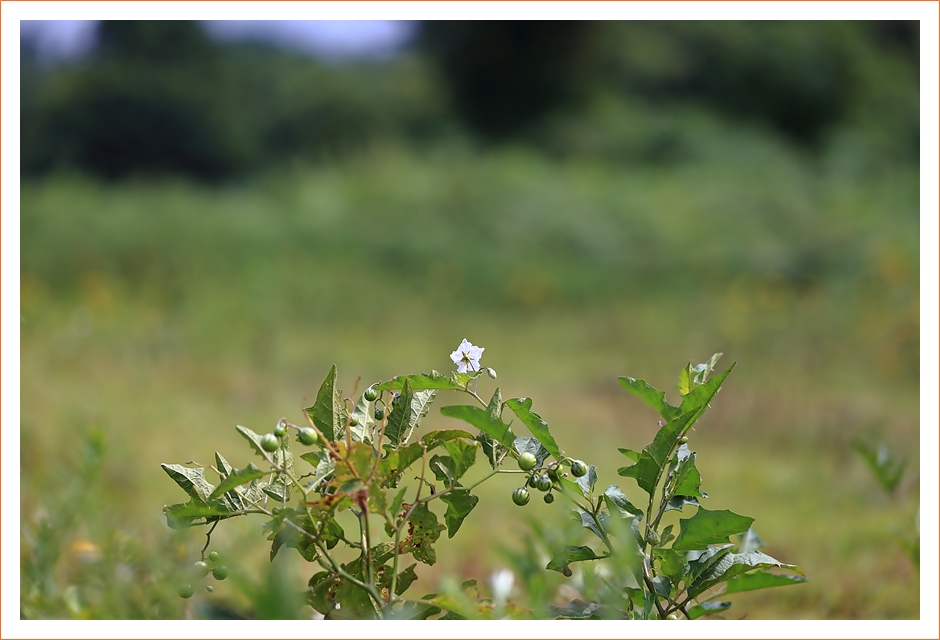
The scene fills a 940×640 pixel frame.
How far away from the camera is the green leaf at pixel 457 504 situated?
2.57 feet

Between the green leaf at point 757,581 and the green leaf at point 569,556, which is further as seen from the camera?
the green leaf at point 569,556

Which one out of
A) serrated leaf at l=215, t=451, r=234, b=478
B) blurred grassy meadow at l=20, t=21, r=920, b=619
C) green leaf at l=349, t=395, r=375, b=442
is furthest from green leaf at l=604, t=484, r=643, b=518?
blurred grassy meadow at l=20, t=21, r=920, b=619

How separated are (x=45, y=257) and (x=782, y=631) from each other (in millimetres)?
6461

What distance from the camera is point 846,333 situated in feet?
17.5

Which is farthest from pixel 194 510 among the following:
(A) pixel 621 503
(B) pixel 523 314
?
(B) pixel 523 314

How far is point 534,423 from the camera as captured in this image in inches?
29.9

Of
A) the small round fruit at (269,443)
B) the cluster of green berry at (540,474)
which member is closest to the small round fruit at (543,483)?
the cluster of green berry at (540,474)

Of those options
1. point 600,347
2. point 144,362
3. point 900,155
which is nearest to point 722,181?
point 900,155

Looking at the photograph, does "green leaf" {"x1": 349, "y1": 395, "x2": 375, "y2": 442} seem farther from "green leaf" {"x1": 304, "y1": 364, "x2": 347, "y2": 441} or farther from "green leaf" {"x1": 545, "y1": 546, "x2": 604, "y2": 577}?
"green leaf" {"x1": 545, "y1": 546, "x2": 604, "y2": 577}

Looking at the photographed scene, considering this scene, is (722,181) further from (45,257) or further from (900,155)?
(45,257)

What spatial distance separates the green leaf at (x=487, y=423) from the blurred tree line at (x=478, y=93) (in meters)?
8.15

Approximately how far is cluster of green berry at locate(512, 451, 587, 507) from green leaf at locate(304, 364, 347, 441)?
0.18 metres

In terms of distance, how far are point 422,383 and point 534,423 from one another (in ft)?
0.36

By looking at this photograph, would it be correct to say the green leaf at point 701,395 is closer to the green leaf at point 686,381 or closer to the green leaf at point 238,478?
the green leaf at point 686,381
